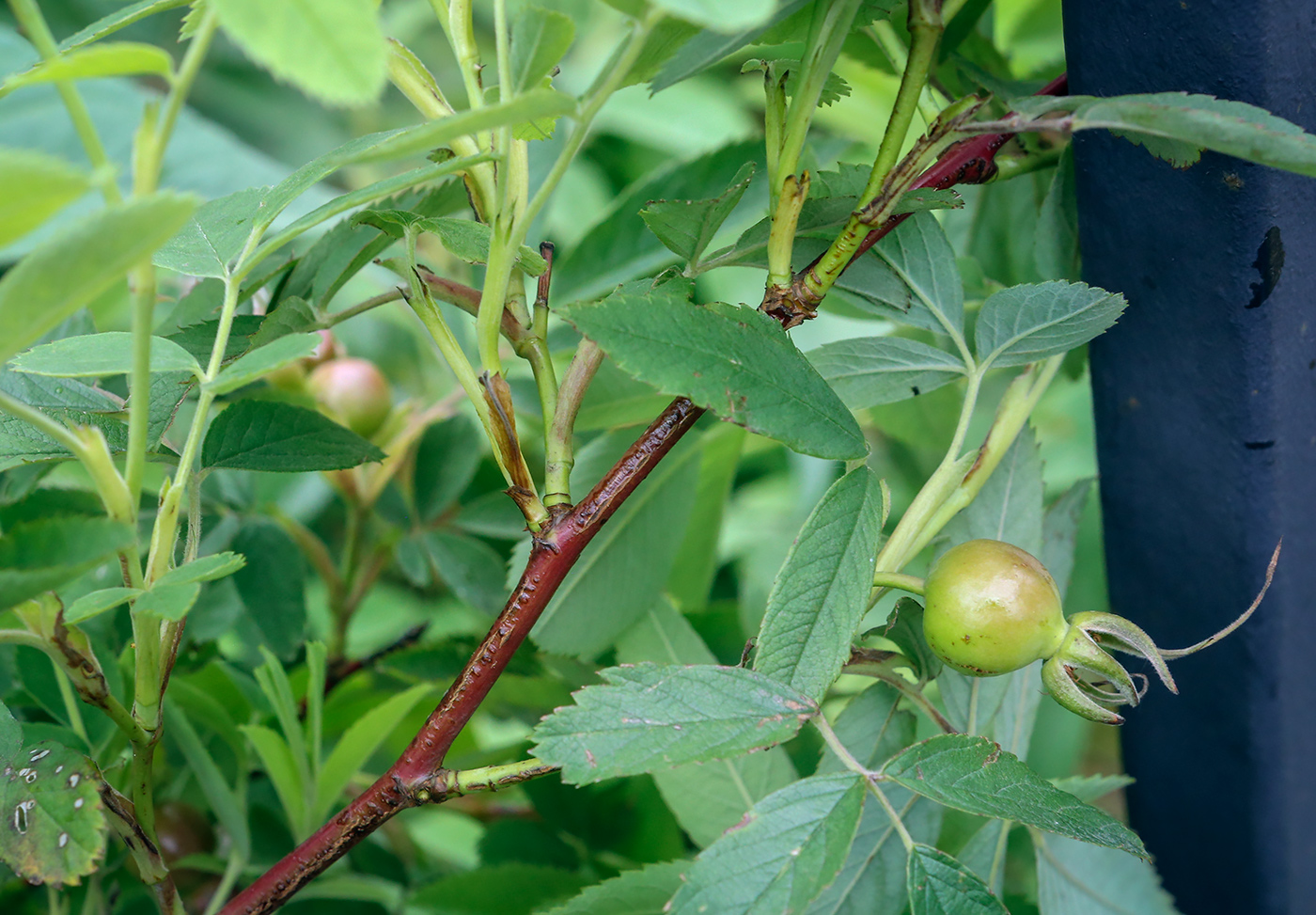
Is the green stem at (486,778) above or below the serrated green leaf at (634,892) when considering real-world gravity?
above

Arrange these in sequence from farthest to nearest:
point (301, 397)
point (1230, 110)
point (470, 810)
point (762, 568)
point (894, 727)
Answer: point (762, 568) < point (470, 810) < point (301, 397) < point (894, 727) < point (1230, 110)

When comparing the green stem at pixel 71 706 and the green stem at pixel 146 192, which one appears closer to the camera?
the green stem at pixel 146 192

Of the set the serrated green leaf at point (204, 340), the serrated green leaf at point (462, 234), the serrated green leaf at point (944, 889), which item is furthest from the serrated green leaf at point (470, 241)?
the serrated green leaf at point (944, 889)

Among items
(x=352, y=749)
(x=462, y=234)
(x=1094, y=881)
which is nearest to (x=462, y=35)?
(x=462, y=234)

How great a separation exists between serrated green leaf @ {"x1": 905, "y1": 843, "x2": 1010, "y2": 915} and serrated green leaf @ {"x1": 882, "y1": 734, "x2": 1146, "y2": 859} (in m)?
0.02

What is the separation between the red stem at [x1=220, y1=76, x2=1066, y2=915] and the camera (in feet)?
0.94

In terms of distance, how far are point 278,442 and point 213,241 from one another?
0.07m

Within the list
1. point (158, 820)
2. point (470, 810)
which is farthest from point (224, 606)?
point (470, 810)

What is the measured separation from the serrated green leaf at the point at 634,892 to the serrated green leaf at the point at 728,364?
166mm

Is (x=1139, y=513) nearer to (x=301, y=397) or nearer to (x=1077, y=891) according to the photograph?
(x=1077, y=891)

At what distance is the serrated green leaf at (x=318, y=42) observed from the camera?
201 mm

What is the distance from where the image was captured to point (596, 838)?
20.7 inches

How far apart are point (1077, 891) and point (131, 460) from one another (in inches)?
14.5

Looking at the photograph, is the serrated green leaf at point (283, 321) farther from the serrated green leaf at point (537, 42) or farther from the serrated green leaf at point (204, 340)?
the serrated green leaf at point (537, 42)
